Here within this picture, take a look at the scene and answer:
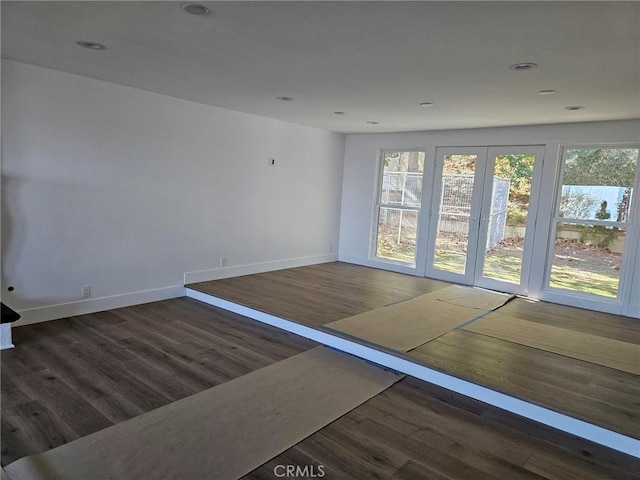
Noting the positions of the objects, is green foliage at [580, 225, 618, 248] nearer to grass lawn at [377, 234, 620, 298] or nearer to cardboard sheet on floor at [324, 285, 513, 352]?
grass lawn at [377, 234, 620, 298]

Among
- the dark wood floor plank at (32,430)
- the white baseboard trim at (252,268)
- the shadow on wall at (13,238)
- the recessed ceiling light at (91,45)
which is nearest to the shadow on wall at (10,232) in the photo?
the shadow on wall at (13,238)

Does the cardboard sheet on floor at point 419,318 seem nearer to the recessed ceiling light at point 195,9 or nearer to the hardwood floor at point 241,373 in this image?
the hardwood floor at point 241,373

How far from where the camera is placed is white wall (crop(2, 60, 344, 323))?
3.76m

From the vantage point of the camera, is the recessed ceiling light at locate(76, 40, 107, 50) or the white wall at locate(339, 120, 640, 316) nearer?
the recessed ceiling light at locate(76, 40, 107, 50)

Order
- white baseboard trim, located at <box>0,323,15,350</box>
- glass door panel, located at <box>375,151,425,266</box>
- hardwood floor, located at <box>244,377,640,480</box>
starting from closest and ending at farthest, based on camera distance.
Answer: hardwood floor, located at <box>244,377,640,480</box> < white baseboard trim, located at <box>0,323,15,350</box> < glass door panel, located at <box>375,151,425,266</box>

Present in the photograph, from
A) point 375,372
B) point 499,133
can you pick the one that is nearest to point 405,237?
point 499,133

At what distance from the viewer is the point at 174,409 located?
2580 millimetres

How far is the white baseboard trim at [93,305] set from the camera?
392cm

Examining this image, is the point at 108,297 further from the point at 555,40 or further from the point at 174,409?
the point at 555,40

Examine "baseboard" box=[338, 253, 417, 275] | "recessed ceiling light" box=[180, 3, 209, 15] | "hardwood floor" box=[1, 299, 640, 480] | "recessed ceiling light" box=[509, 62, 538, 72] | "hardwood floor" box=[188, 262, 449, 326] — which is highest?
"recessed ceiling light" box=[509, 62, 538, 72]

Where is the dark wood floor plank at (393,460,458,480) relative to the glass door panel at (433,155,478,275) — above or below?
below

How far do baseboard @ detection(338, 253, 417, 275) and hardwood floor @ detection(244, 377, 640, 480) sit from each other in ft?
12.9

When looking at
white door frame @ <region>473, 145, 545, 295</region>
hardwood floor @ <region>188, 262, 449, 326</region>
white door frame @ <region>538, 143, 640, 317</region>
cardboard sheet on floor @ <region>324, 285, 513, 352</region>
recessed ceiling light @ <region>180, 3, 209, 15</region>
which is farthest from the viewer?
white door frame @ <region>473, 145, 545, 295</region>

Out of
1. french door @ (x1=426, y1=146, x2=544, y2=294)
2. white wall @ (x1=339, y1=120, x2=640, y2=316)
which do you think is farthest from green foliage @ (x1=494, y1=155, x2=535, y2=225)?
white wall @ (x1=339, y1=120, x2=640, y2=316)
